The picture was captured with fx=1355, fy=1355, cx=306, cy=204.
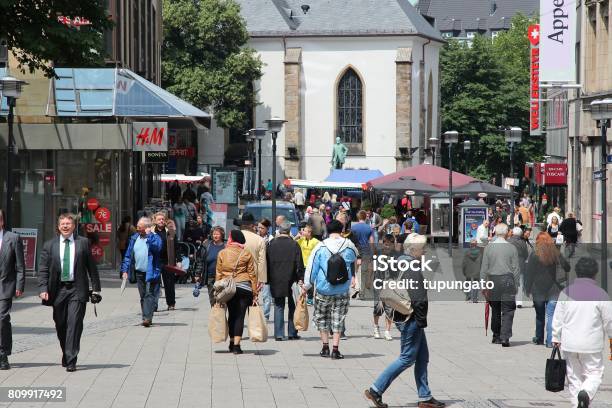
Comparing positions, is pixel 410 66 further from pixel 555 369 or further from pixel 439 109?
pixel 555 369

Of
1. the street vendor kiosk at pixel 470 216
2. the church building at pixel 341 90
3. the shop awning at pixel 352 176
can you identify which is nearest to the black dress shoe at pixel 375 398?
the street vendor kiosk at pixel 470 216

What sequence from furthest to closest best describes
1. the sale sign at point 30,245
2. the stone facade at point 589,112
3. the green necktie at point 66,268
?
the stone facade at point 589,112, the sale sign at point 30,245, the green necktie at point 66,268

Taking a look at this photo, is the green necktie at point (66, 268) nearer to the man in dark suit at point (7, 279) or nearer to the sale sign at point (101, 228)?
the man in dark suit at point (7, 279)

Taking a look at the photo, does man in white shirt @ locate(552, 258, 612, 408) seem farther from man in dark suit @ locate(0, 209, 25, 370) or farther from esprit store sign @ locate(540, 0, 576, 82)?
esprit store sign @ locate(540, 0, 576, 82)

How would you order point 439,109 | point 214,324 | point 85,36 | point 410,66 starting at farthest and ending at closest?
point 439,109 → point 410,66 → point 85,36 → point 214,324

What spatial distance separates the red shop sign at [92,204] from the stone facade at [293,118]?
49318 mm

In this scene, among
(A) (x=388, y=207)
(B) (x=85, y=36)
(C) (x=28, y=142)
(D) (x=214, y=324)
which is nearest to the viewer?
(D) (x=214, y=324)

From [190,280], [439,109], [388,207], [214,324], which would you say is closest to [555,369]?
[214,324]

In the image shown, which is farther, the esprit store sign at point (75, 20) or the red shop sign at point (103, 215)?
the red shop sign at point (103, 215)

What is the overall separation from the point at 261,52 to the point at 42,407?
7195 centimetres

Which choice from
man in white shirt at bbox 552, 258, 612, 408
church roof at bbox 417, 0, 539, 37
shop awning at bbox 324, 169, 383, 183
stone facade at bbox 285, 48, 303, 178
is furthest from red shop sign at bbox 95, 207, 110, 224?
church roof at bbox 417, 0, 539, 37

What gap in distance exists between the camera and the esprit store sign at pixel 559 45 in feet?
147

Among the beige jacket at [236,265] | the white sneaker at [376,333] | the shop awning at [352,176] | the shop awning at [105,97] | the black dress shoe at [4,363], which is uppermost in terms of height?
the shop awning at [105,97]

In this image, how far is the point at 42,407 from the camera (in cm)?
1094
